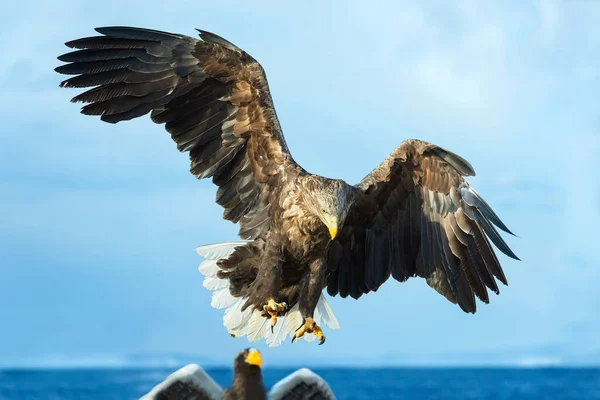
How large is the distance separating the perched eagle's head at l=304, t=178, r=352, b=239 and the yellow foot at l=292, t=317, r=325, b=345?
0.63 metres

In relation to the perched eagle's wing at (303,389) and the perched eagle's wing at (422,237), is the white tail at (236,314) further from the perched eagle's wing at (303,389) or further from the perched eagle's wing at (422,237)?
the perched eagle's wing at (303,389)

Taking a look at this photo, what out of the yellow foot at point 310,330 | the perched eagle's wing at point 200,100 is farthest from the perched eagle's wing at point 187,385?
the perched eagle's wing at point 200,100

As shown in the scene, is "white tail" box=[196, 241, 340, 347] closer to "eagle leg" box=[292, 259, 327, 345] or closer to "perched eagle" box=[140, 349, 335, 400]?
"eagle leg" box=[292, 259, 327, 345]

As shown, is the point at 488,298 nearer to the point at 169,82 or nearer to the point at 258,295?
the point at 258,295

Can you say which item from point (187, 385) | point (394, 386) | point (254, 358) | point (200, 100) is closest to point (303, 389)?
point (254, 358)

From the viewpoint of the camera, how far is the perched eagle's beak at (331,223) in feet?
24.7

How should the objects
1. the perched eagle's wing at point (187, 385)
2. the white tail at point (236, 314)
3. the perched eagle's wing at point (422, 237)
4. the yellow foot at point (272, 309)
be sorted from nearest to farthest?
1. the perched eagle's wing at point (187, 385)
2. the yellow foot at point (272, 309)
3. the white tail at point (236, 314)
4. the perched eagle's wing at point (422, 237)

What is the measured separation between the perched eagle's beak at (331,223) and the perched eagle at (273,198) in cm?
13

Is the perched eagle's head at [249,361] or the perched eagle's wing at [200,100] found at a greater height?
the perched eagle's wing at [200,100]

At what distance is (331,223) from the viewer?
7543 millimetres

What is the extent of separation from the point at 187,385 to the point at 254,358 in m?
0.44

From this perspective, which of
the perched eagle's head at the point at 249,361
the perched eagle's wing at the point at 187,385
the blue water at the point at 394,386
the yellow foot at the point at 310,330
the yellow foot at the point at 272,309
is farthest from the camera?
the blue water at the point at 394,386

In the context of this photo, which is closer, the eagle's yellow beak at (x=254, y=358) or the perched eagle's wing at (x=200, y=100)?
the eagle's yellow beak at (x=254, y=358)

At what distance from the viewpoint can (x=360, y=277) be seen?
8.82 meters
